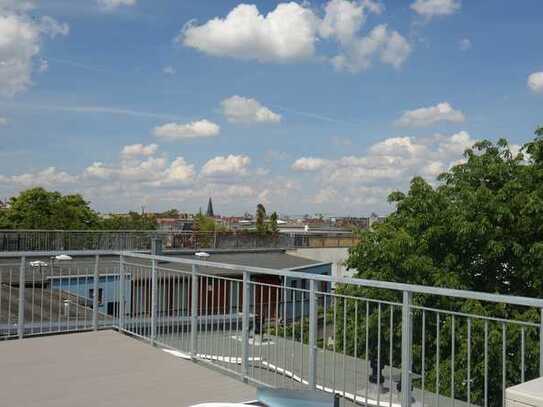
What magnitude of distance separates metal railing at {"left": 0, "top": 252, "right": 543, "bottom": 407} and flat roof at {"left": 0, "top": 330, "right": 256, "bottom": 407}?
32 centimetres

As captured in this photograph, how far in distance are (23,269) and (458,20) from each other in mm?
17386

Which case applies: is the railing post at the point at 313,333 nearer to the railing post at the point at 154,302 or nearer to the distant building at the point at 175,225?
the railing post at the point at 154,302

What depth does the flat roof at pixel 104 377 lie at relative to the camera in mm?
5148

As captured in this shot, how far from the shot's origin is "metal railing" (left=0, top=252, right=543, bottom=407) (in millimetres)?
4449

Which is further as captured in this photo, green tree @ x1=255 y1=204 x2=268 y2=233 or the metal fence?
green tree @ x1=255 y1=204 x2=268 y2=233

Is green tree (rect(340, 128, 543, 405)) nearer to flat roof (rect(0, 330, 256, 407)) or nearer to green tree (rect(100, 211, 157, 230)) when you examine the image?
flat roof (rect(0, 330, 256, 407))

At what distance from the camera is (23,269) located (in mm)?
7699

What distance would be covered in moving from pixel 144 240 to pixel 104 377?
30.4 metres

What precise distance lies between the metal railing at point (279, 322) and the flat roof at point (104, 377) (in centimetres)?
32

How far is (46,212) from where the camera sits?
166 ft

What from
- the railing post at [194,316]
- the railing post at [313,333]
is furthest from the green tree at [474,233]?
the railing post at [313,333]

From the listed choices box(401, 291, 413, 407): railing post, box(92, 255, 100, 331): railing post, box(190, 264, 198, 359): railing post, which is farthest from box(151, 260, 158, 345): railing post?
box(401, 291, 413, 407): railing post

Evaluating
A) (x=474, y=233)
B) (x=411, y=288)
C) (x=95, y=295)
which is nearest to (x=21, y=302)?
(x=95, y=295)

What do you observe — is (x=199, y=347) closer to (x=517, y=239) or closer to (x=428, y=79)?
(x=517, y=239)
